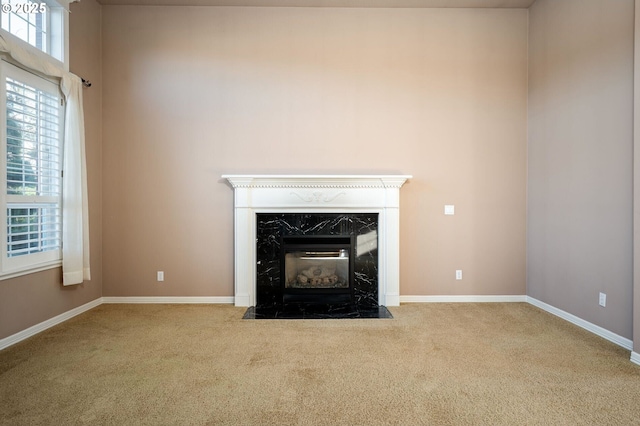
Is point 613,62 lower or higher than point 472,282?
higher

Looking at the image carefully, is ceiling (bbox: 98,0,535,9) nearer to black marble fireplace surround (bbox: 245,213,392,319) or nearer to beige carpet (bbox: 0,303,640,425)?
black marble fireplace surround (bbox: 245,213,392,319)

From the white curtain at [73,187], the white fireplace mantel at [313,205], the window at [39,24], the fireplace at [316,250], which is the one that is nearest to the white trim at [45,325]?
the white curtain at [73,187]

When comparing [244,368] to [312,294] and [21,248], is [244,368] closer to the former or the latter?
→ [312,294]

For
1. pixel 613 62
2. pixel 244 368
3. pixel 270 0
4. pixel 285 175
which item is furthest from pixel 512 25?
pixel 244 368

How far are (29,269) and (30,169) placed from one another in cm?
87

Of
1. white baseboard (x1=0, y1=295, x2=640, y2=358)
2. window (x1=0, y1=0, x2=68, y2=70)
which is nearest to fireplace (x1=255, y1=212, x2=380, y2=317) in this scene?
white baseboard (x1=0, y1=295, x2=640, y2=358)

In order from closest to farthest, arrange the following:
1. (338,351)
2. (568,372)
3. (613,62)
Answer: (568,372), (338,351), (613,62)

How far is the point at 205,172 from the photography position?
12.7 ft

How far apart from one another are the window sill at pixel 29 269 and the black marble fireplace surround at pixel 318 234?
1.92 meters

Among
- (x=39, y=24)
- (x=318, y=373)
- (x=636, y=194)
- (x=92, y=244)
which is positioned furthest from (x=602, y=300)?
(x=39, y=24)

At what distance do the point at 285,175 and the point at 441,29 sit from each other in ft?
8.07

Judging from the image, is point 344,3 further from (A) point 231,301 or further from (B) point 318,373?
(B) point 318,373

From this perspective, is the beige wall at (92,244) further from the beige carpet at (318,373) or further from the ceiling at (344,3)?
the ceiling at (344,3)

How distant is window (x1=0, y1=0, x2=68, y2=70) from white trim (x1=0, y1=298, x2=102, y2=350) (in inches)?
96.5
